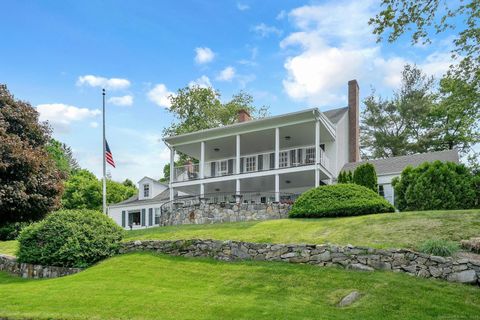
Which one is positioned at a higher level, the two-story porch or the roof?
the two-story porch

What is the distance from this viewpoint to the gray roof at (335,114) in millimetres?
28612

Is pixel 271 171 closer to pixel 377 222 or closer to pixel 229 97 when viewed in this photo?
pixel 377 222

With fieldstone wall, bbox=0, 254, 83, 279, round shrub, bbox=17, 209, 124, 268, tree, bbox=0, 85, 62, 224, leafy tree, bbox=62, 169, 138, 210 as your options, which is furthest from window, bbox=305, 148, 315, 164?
leafy tree, bbox=62, 169, 138, 210

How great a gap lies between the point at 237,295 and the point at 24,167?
1273 cm

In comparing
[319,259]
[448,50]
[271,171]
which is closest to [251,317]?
[319,259]

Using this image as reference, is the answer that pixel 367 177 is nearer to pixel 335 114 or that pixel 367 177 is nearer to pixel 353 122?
pixel 335 114

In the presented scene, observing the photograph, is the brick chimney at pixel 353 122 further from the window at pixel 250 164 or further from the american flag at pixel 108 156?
the american flag at pixel 108 156

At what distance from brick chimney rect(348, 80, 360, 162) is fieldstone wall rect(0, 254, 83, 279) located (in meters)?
20.2

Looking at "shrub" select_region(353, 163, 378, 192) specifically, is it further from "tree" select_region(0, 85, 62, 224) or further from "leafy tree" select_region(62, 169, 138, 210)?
"leafy tree" select_region(62, 169, 138, 210)

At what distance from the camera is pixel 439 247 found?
38.4 feet

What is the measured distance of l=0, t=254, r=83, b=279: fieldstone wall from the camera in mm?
15672

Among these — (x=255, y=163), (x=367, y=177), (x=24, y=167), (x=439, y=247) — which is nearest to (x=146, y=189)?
(x=255, y=163)

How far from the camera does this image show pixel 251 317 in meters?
8.88

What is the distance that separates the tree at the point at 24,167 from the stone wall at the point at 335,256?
657 centimetres
